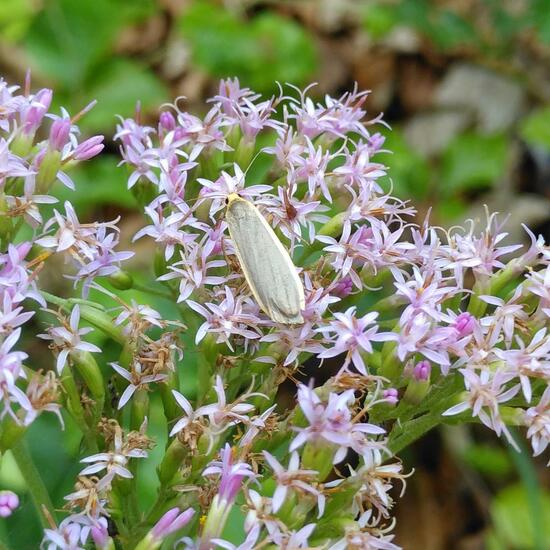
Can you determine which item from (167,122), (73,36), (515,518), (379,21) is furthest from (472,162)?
(167,122)

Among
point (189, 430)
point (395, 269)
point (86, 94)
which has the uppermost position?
point (395, 269)

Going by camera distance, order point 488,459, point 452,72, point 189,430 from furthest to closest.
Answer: point 452,72 → point 488,459 → point 189,430

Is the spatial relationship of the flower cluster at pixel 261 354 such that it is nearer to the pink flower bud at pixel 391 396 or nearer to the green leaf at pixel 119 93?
the pink flower bud at pixel 391 396

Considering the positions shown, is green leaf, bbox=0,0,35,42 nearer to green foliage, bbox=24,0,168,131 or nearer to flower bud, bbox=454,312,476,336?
green foliage, bbox=24,0,168,131

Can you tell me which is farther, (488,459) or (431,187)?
(431,187)

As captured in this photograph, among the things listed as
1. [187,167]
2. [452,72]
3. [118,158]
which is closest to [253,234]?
[187,167]

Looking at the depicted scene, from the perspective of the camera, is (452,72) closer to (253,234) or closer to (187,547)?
(253,234)

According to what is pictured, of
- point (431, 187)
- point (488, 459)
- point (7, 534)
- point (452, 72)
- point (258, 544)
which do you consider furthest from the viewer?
point (452, 72)
